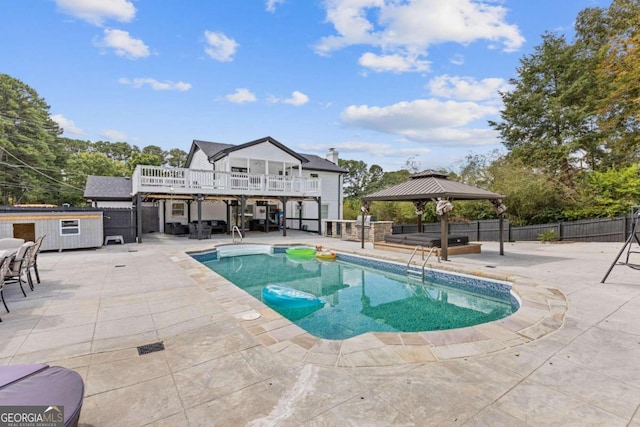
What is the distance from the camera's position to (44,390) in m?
1.65

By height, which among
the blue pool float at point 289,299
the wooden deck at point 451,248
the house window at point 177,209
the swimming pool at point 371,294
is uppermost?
the house window at point 177,209

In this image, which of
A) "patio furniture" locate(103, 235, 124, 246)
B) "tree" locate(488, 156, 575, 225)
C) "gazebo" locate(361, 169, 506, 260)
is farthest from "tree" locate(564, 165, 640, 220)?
"patio furniture" locate(103, 235, 124, 246)

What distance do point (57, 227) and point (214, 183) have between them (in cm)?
634

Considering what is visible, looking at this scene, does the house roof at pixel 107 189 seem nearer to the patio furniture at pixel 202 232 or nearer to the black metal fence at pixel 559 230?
the patio furniture at pixel 202 232

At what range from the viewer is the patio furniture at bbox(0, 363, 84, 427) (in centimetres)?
150

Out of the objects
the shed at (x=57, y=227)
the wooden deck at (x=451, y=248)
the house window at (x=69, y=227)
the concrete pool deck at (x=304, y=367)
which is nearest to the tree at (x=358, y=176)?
the wooden deck at (x=451, y=248)

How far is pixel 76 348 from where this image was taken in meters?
3.28

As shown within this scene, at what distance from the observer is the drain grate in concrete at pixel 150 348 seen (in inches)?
127

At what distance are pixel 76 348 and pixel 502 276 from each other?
24.9ft

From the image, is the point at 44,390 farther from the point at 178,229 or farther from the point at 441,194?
the point at 178,229

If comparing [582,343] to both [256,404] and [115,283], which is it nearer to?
[256,404]

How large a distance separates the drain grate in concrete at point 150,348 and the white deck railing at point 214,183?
452 inches

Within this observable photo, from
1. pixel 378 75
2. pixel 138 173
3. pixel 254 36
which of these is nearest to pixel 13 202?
pixel 138 173

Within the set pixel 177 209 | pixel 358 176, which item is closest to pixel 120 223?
pixel 177 209
